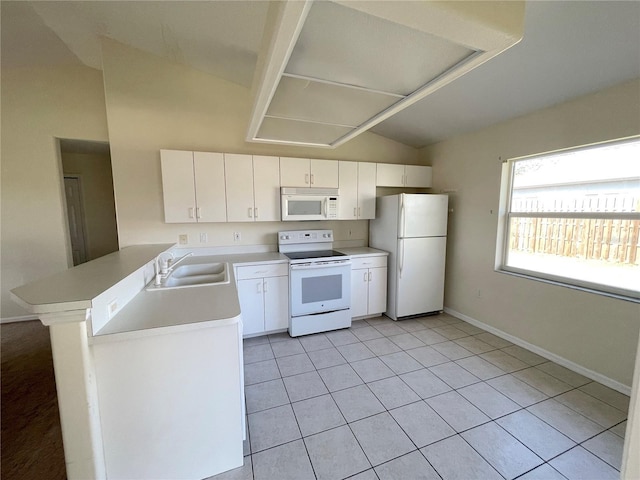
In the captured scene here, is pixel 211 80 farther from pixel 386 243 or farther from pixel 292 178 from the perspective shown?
pixel 386 243

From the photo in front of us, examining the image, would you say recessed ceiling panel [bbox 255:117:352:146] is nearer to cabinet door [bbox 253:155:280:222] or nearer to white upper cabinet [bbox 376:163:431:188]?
cabinet door [bbox 253:155:280:222]

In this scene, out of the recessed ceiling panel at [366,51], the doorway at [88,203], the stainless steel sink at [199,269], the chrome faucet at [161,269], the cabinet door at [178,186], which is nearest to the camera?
the recessed ceiling panel at [366,51]

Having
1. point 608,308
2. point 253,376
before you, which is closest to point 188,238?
point 253,376

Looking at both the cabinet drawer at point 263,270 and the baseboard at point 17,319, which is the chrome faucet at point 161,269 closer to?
the cabinet drawer at point 263,270

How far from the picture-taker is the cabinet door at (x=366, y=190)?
11.9 feet

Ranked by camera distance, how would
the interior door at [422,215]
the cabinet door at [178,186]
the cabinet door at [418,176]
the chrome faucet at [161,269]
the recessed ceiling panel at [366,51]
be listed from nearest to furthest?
the recessed ceiling panel at [366,51], the chrome faucet at [161,269], the cabinet door at [178,186], the interior door at [422,215], the cabinet door at [418,176]

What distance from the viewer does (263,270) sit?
301 centimetres

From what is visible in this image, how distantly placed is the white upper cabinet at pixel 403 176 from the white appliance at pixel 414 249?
329mm

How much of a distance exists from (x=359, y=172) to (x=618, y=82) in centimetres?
239

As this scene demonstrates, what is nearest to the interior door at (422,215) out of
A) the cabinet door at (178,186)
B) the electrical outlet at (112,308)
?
the cabinet door at (178,186)

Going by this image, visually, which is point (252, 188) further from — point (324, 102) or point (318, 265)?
point (324, 102)

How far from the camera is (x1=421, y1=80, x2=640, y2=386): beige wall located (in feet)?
7.01

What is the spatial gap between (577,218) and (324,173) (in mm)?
2636

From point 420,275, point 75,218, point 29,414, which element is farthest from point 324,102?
point 75,218
